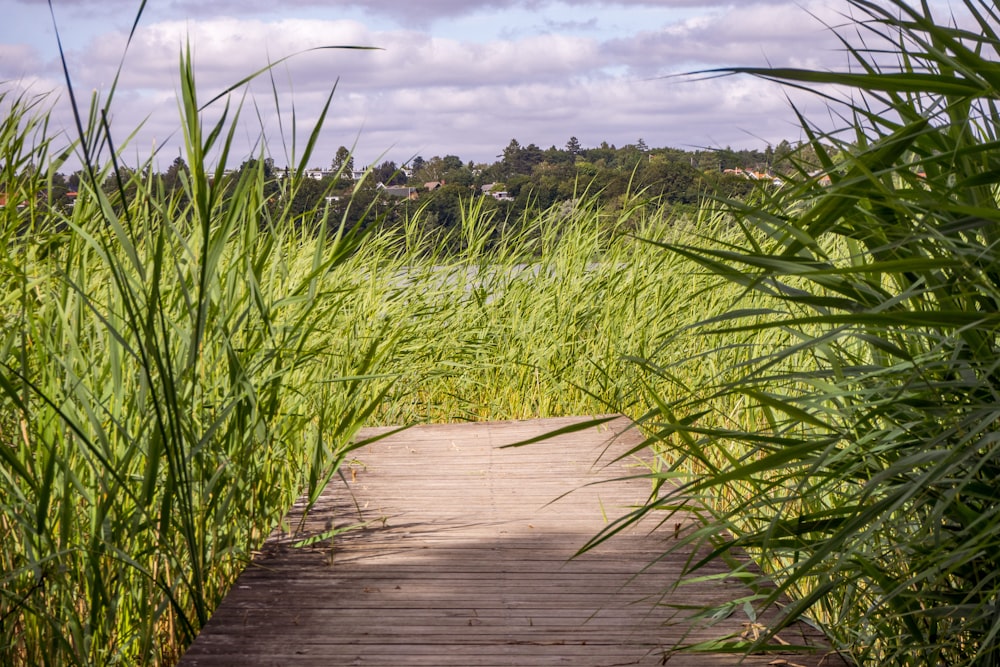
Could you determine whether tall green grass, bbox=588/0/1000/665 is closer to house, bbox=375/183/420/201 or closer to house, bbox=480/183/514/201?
house, bbox=375/183/420/201

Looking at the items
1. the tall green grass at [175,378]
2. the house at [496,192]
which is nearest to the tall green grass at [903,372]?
the tall green grass at [175,378]

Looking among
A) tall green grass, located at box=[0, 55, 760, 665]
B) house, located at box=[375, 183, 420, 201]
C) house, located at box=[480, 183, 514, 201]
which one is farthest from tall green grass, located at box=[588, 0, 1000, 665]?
house, located at box=[480, 183, 514, 201]

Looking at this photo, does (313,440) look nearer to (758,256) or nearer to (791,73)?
(758,256)

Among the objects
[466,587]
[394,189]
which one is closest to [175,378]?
[466,587]

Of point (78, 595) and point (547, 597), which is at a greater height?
point (78, 595)

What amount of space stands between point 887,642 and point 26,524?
1.77m

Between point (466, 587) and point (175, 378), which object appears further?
point (466, 587)

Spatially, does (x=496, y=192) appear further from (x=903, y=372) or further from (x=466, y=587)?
(x=903, y=372)

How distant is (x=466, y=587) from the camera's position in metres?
2.60

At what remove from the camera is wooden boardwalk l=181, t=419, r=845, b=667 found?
2.20 metres

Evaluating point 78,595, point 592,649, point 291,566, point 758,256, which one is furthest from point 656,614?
point 78,595

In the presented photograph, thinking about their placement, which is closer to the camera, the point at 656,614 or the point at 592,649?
the point at 592,649

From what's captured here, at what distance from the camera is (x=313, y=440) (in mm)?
3244

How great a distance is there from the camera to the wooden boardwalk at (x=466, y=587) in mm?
2195
